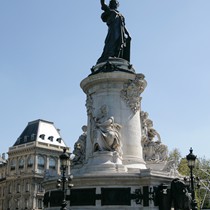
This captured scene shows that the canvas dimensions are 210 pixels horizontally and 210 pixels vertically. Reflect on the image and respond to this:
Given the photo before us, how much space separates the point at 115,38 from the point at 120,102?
18.1ft

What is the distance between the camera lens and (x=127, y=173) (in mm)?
21062

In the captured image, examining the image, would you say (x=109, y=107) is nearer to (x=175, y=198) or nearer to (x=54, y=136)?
(x=175, y=198)

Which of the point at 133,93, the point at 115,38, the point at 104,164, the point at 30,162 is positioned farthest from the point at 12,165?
the point at 104,164

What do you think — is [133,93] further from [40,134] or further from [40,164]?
[40,134]

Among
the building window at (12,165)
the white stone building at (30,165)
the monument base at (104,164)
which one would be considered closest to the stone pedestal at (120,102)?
the monument base at (104,164)

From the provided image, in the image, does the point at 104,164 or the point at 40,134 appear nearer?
the point at 104,164

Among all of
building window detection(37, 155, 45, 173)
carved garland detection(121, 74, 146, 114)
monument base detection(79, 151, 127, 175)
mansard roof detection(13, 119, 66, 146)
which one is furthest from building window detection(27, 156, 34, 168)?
monument base detection(79, 151, 127, 175)

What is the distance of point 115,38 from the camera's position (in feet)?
91.4

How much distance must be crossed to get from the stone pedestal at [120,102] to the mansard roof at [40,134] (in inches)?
2123

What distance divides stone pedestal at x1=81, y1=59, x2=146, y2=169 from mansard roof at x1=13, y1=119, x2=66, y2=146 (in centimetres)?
5392

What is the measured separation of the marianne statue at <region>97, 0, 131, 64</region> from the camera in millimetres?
27781

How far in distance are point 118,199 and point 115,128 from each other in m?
4.70

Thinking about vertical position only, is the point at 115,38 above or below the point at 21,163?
above

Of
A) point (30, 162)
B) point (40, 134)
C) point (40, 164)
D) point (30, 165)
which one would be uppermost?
point (40, 134)
